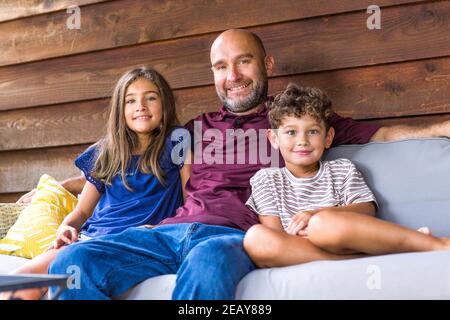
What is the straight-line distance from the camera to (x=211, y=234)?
1.89 metres

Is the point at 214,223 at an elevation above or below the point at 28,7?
below

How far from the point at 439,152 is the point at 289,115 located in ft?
1.63

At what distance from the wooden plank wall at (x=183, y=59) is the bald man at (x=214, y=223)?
0.21 m

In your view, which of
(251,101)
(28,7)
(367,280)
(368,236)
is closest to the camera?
(367,280)

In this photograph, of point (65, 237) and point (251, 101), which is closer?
point (65, 237)

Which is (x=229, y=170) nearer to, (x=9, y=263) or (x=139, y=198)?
(x=139, y=198)

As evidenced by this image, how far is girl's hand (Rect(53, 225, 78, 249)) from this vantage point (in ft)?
6.86

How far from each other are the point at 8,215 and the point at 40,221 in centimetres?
28

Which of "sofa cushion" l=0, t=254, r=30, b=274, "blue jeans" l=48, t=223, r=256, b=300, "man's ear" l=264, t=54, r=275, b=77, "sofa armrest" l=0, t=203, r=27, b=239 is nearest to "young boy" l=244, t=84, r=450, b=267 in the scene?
"blue jeans" l=48, t=223, r=256, b=300

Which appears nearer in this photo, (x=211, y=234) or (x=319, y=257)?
(x=319, y=257)

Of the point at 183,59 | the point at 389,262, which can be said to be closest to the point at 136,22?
the point at 183,59

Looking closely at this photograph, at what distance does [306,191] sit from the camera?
6.64ft
